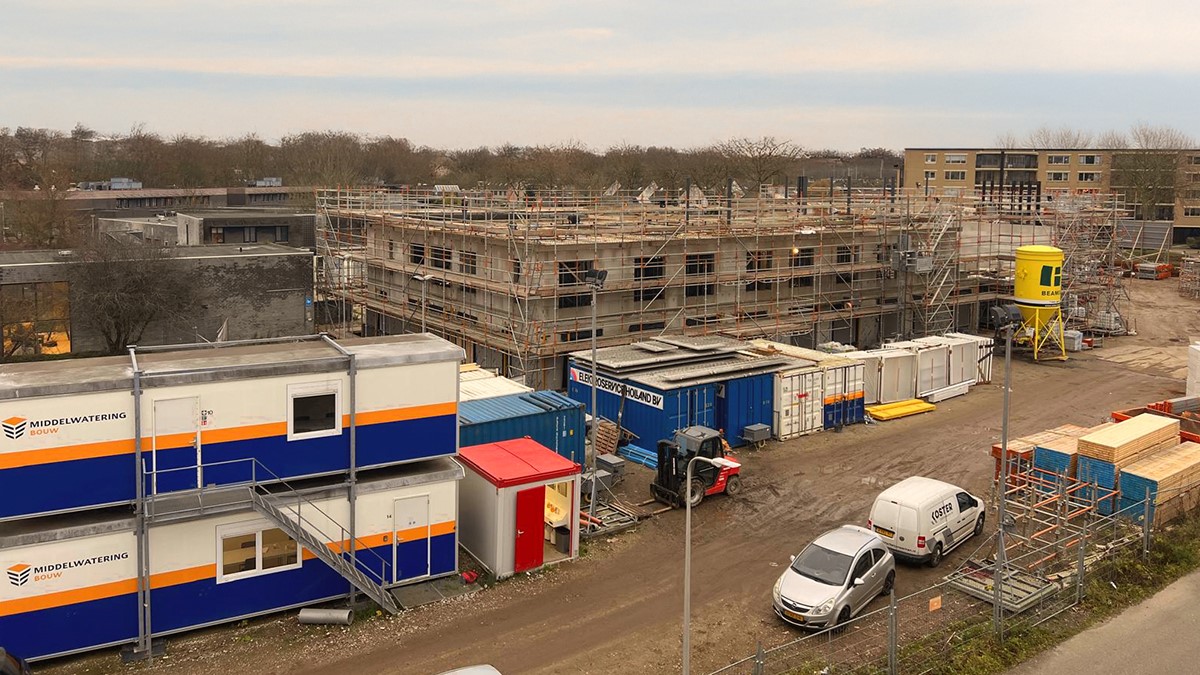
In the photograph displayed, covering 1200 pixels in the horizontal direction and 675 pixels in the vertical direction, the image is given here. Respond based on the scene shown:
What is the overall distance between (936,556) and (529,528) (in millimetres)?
7424

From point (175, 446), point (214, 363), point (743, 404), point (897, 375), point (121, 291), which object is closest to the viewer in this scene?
point (175, 446)

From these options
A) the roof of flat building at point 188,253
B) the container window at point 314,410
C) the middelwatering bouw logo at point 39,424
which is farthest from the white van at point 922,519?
the roof of flat building at point 188,253

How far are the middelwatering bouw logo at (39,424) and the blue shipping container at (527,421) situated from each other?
7.18m

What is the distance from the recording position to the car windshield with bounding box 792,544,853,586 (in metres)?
14.3

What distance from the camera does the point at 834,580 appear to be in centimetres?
1425

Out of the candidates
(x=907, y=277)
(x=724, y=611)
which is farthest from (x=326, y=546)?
(x=907, y=277)

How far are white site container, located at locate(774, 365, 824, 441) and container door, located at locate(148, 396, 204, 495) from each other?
1568cm

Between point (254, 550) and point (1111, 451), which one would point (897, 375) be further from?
point (254, 550)

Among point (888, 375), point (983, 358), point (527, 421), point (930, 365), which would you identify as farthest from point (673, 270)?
point (527, 421)

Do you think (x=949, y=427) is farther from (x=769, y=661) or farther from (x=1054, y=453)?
(x=769, y=661)

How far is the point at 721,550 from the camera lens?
17484 millimetres

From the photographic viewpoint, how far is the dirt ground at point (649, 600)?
13242 mm

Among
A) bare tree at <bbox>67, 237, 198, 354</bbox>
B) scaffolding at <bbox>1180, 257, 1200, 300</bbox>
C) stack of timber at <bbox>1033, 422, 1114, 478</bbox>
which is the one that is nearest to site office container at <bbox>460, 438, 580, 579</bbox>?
stack of timber at <bbox>1033, 422, 1114, 478</bbox>

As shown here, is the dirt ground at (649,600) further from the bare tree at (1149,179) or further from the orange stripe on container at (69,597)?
the bare tree at (1149,179)
